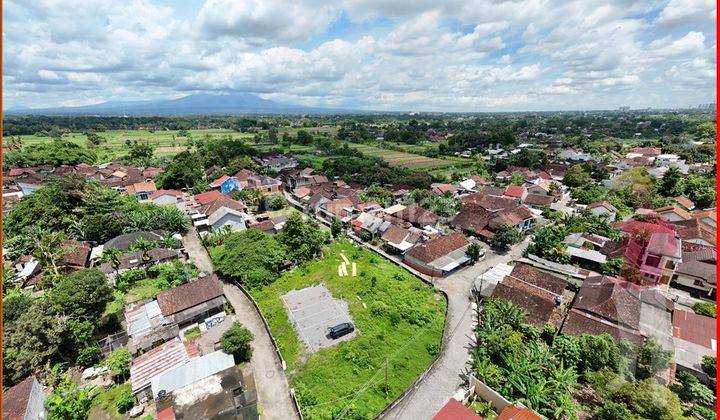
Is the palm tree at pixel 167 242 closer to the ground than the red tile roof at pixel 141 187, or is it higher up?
closer to the ground

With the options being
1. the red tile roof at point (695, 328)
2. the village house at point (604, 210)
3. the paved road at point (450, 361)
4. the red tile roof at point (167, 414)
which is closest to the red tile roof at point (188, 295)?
the red tile roof at point (167, 414)

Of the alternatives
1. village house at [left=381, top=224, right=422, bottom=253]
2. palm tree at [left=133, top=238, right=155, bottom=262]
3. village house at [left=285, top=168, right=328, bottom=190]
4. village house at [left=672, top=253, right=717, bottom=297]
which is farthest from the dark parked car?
village house at [left=285, top=168, right=328, bottom=190]

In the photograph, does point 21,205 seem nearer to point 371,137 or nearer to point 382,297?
point 382,297

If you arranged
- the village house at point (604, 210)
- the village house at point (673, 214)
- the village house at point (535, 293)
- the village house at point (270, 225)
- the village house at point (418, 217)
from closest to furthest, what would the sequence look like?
the village house at point (535, 293), the village house at point (270, 225), the village house at point (673, 214), the village house at point (418, 217), the village house at point (604, 210)

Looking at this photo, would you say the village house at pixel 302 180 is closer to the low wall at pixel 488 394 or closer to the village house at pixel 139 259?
the village house at pixel 139 259

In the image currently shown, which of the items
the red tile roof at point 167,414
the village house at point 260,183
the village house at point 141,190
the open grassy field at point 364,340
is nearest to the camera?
the red tile roof at point 167,414

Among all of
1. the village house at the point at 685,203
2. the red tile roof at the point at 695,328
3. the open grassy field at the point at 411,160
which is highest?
the village house at the point at 685,203

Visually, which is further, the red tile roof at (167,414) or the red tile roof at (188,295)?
the red tile roof at (188,295)

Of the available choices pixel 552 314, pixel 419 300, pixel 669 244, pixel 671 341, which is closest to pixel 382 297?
pixel 419 300
